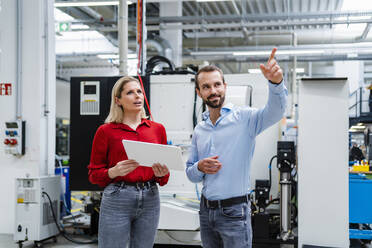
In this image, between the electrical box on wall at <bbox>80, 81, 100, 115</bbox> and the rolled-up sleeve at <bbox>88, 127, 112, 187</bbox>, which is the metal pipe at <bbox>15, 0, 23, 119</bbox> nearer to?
the electrical box on wall at <bbox>80, 81, 100, 115</bbox>

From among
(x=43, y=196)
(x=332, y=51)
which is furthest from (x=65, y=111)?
(x=43, y=196)

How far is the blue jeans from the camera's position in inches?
66.9

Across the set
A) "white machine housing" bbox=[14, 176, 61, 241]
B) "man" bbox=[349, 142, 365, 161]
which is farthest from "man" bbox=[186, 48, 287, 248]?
"man" bbox=[349, 142, 365, 161]

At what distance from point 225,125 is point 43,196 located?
3152 mm

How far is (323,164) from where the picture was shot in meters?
3.53

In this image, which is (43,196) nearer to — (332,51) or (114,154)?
(114,154)

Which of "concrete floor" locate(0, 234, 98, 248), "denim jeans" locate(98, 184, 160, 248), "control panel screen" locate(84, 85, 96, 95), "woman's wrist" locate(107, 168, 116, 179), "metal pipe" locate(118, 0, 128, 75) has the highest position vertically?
"metal pipe" locate(118, 0, 128, 75)

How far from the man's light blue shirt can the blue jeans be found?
2.5 inches

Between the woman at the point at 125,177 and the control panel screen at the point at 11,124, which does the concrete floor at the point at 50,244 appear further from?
the woman at the point at 125,177

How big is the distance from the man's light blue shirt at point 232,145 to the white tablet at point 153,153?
0.11 m

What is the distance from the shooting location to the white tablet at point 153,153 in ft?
5.78

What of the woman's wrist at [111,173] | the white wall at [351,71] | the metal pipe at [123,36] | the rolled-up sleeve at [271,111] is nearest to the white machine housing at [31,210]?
the metal pipe at [123,36]

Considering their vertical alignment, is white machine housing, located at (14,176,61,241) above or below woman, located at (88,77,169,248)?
below

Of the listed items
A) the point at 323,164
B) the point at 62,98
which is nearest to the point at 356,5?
the point at 323,164
